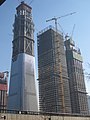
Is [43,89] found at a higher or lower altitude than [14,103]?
higher

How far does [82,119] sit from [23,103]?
129643 millimetres

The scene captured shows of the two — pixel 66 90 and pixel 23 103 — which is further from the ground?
pixel 66 90

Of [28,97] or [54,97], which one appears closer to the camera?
[54,97]

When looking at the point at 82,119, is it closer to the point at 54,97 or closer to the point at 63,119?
the point at 63,119

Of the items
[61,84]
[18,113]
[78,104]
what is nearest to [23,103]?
[61,84]

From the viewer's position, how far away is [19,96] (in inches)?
7352

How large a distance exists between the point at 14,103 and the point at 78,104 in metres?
64.6

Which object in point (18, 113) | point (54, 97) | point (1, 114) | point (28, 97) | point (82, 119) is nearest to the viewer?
point (1, 114)

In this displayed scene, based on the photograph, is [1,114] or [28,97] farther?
[28,97]

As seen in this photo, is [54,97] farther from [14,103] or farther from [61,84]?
[14,103]

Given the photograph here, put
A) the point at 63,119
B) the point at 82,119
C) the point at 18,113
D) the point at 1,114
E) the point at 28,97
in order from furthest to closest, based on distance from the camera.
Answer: the point at 28,97 → the point at 82,119 → the point at 63,119 → the point at 18,113 → the point at 1,114

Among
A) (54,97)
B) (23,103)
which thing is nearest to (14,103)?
(23,103)

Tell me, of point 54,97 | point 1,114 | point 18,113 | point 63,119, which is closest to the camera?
point 1,114

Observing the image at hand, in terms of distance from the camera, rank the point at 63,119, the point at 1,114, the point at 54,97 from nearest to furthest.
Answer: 1. the point at 1,114
2. the point at 63,119
3. the point at 54,97
